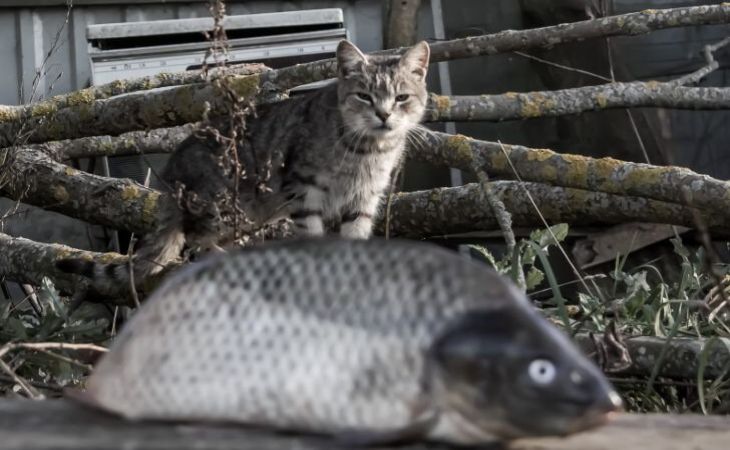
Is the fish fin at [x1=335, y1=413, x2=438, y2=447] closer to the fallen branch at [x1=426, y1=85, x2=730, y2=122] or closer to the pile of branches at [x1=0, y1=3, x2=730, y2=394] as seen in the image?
the pile of branches at [x1=0, y1=3, x2=730, y2=394]

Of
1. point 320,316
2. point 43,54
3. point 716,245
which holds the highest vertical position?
point 43,54

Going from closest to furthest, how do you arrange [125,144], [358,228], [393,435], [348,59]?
[393,435]
[358,228]
[348,59]
[125,144]

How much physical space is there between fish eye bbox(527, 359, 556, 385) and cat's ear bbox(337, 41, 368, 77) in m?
4.41

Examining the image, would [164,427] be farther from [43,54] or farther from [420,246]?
[43,54]

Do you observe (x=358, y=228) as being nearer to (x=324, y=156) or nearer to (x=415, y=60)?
(x=324, y=156)

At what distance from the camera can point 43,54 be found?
8297 mm

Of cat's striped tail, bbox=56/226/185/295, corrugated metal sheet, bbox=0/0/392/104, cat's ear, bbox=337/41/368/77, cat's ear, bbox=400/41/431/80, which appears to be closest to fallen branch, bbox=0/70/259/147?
cat's striped tail, bbox=56/226/185/295

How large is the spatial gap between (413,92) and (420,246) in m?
4.24

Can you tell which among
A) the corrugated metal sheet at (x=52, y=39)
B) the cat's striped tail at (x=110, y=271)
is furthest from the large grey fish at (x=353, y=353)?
the corrugated metal sheet at (x=52, y=39)

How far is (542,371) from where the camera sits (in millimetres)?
1431

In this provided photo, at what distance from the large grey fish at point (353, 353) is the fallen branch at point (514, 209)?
3.12 meters

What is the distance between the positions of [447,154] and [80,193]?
197 centimetres

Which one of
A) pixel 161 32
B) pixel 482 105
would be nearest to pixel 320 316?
pixel 482 105

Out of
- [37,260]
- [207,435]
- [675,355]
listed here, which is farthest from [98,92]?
[207,435]
